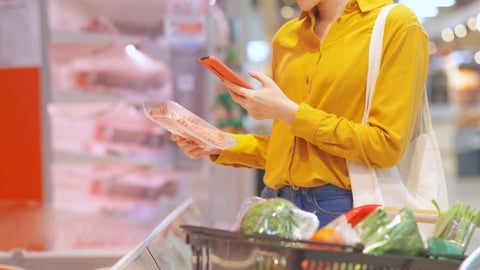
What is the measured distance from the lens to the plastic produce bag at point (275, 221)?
123cm

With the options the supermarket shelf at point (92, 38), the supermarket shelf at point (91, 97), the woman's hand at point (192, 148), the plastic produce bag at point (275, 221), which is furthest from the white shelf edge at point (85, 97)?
the plastic produce bag at point (275, 221)

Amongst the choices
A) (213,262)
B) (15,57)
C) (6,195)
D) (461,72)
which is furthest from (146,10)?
(461,72)

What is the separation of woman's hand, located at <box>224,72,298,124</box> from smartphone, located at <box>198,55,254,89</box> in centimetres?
2

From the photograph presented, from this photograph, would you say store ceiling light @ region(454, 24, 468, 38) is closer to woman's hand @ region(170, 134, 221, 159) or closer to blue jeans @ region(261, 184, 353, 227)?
woman's hand @ region(170, 134, 221, 159)

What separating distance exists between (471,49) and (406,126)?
16.7 m

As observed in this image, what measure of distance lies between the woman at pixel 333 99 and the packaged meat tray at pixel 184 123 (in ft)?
0.41

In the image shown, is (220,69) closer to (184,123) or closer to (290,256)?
(184,123)

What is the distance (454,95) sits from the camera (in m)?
17.3

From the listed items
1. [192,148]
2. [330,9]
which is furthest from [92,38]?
[330,9]

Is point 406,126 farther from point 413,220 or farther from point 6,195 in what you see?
point 6,195

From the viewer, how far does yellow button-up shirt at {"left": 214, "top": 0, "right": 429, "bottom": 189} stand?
1648 millimetres

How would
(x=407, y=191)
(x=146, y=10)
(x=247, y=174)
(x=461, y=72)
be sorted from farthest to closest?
1. (x=461, y=72)
2. (x=247, y=174)
3. (x=146, y=10)
4. (x=407, y=191)

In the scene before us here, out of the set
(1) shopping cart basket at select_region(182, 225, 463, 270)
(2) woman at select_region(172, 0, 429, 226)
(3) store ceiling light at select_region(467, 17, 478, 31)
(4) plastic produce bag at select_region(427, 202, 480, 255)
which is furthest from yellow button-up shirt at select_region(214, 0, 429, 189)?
(3) store ceiling light at select_region(467, 17, 478, 31)

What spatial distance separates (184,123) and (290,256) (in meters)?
0.64
